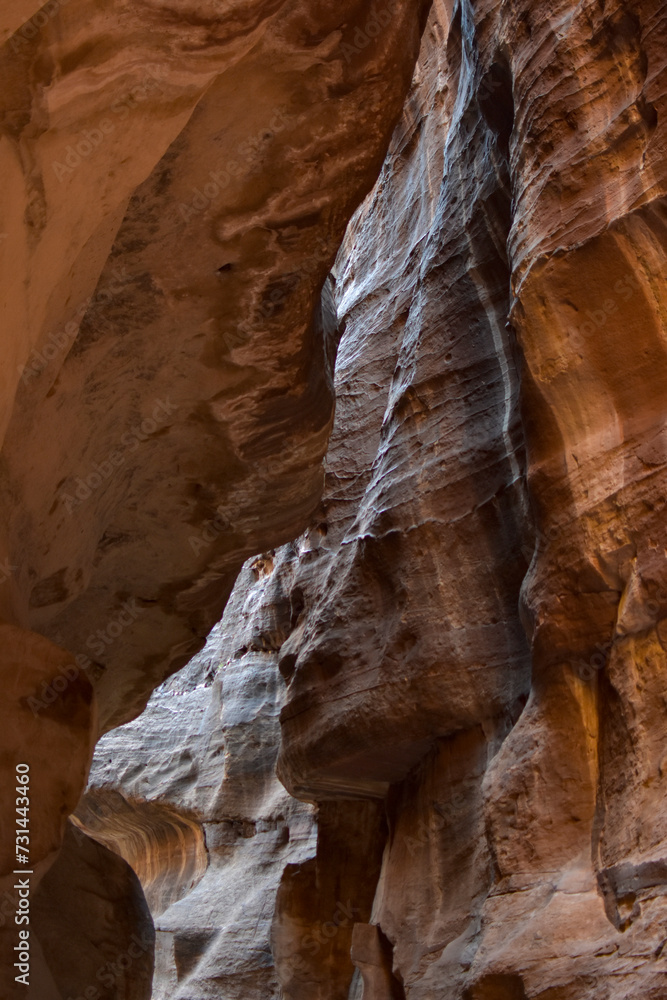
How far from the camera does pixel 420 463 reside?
7.18m

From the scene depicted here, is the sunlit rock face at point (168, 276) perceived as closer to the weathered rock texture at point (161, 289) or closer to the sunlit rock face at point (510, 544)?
the weathered rock texture at point (161, 289)

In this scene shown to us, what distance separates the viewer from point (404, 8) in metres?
5.13

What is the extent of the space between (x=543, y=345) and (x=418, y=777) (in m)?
3.58

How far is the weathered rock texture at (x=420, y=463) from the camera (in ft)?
14.7

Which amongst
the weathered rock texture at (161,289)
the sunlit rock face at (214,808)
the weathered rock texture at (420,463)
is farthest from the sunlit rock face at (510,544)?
the sunlit rock face at (214,808)

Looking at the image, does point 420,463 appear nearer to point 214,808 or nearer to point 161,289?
point 161,289

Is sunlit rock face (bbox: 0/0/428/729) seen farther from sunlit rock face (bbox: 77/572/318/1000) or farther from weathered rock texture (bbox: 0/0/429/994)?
sunlit rock face (bbox: 77/572/318/1000)

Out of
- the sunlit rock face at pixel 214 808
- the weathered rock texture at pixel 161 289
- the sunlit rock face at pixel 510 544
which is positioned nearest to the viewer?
the weathered rock texture at pixel 161 289

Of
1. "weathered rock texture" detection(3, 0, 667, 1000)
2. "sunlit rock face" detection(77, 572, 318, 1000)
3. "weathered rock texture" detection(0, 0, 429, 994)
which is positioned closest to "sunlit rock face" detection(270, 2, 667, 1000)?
"weathered rock texture" detection(3, 0, 667, 1000)

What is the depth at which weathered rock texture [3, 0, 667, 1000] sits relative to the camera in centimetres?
449

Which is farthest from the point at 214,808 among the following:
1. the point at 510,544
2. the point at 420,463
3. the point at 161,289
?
the point at 161,289

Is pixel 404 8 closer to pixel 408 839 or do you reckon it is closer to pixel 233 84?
pixel 233 84

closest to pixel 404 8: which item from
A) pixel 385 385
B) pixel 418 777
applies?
pixel 385 385

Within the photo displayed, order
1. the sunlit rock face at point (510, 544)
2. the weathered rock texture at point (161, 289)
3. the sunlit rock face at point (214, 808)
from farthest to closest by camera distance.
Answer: the sunlit rock face at point (214, 808) < the sunlit rock face at point (510, 544) < the weathered rock texture at point (161, 289)
